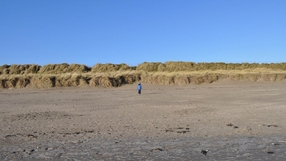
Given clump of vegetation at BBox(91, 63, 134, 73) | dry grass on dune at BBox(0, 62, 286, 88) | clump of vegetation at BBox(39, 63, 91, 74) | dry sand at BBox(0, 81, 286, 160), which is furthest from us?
clump of vegetation at BBox(91, 63, 134, 73)

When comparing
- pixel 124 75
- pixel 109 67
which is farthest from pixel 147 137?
pixel 109 67

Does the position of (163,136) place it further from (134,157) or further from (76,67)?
(76,67)

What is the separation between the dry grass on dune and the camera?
1495 inches

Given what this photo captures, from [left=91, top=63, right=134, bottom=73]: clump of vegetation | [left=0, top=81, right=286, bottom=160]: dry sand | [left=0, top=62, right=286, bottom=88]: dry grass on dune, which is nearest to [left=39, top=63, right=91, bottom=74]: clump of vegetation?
[left=0, top=62, right=286, bottom=88]: dry grass on dune

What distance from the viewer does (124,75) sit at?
4116 centimetres

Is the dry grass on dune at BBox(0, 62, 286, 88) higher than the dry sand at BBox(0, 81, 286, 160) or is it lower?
higher

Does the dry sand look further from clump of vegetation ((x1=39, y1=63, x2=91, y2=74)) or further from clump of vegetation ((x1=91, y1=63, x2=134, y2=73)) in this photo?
clump of vegetation ((x1=91, y1=63, x2=134, y2=73))

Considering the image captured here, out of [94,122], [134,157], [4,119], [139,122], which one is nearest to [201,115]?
[139,122]

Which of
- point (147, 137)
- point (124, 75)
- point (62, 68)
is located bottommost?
point (147, 137)

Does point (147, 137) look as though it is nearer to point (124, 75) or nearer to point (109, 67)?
point (124, 75)

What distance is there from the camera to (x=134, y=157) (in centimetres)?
702

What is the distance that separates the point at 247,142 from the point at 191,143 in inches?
56.8

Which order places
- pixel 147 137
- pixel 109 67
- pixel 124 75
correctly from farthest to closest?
1. pixel 109 67
2. pixel 124 75
3. pixel 147 137

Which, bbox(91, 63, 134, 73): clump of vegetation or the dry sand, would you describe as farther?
bbox(91, 63, 134, 73): clump of vegetation
